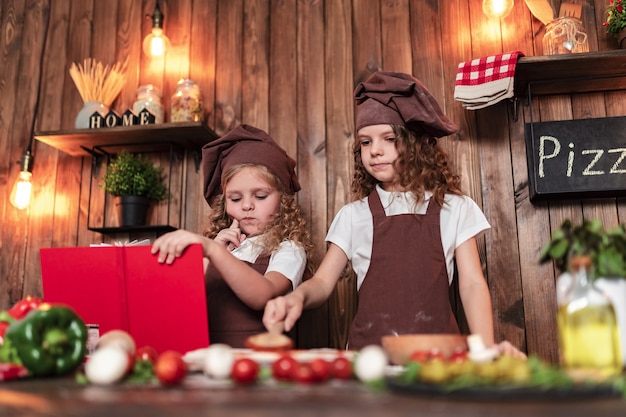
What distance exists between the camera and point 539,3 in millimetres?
2150

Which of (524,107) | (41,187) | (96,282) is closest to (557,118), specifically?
(524,107)

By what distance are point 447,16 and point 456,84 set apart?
0.39 meters

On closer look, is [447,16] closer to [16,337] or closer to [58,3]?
[58,3]

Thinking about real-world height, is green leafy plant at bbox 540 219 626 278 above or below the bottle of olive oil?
above

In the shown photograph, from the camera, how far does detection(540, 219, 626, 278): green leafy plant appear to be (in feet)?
3.11

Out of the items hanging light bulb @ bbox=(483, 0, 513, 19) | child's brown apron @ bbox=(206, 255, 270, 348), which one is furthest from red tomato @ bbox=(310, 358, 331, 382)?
hanging light bulb @ bbox=(483, 0, 513, 19)

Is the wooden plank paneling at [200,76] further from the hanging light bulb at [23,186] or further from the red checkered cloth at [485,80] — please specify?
the red checkered cloth at [485,80]

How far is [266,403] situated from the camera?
627 millimetres

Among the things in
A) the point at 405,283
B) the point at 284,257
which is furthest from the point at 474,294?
the point at 284,257

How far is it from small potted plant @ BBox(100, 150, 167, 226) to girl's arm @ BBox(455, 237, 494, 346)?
1221mm

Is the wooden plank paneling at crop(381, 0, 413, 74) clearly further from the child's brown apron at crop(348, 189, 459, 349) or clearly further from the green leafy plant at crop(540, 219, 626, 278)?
the green leafy plant at crop(540, 219, 626, 278)

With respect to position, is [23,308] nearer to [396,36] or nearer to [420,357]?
[420,357]

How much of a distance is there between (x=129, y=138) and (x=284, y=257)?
0.92 metres

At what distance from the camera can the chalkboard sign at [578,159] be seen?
6.47 feet
